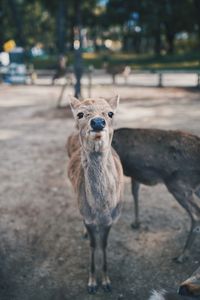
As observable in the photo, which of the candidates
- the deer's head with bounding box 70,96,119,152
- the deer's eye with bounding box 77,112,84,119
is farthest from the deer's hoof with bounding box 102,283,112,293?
the deer's eye with bounding box 77,112,84,119

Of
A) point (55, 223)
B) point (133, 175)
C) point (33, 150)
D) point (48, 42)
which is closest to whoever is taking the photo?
point (133, 175)

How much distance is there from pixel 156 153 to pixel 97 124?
1.67 m

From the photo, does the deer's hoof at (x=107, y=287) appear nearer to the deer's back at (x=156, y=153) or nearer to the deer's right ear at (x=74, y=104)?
the deer's back at (x=156, y=153)

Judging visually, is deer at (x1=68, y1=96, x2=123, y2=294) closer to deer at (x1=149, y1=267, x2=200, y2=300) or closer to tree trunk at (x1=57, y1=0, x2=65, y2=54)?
deer at (x1=149, y1=267, x2=200, y2=300)

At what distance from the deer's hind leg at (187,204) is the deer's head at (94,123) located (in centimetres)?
137

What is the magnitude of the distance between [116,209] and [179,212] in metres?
1.88

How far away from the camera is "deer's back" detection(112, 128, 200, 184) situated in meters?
4.52

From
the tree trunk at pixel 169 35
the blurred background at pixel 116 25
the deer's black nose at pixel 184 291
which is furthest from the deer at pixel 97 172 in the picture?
the tree trunk at pixel 169 35

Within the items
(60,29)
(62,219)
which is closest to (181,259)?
(62,219)

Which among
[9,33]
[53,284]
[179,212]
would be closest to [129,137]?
[179,212]

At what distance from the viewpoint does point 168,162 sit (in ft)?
15.0

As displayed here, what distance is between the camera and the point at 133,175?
489cm

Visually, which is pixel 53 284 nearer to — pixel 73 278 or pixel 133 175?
pixel 73 278

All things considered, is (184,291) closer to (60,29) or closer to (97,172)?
(97,172)
